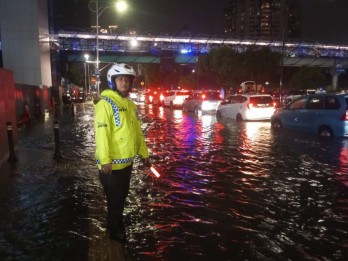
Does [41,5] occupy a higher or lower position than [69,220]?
higher

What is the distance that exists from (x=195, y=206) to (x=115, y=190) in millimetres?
2198

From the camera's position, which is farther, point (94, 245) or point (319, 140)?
point (319, 140)

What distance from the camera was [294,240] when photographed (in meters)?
5.09

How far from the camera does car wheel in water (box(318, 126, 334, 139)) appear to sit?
13885 mm

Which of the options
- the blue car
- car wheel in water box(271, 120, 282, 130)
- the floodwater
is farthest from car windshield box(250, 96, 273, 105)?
the floodwater

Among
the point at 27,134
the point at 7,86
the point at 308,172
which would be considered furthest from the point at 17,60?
the point at 308,172

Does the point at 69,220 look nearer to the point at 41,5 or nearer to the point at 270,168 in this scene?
the point at 270,168

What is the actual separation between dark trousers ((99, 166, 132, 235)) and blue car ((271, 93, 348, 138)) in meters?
10.5

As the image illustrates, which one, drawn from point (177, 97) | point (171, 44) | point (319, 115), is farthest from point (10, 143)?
point (171, 44)

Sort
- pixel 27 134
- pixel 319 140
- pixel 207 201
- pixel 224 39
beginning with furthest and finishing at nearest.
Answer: pixel 224 39 < pixel 27 134 < pixel 319 140 < pixel 207 201

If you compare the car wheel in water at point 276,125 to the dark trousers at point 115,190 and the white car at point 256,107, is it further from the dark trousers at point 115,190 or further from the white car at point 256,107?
the dark trousers at point 115,190

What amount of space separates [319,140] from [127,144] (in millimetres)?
10848

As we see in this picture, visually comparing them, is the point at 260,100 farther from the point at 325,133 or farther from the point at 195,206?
the point at 195,206

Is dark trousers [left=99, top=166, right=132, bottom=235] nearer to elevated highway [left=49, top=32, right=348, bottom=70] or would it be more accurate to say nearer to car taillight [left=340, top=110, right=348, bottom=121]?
car taillight [left=340, top=110, right=348, bottom=121]
